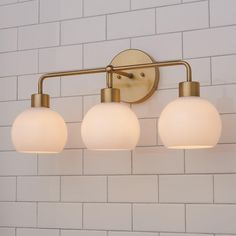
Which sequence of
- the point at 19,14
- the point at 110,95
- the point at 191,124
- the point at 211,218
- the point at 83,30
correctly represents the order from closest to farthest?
the point at 191,124 < the point at 110,95 < the point at 211,218 < the point at 83,30 < the point at 19,14

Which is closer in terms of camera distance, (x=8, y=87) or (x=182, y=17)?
(x=182, y=17)

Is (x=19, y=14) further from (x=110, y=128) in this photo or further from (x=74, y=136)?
(x=110, y=128)

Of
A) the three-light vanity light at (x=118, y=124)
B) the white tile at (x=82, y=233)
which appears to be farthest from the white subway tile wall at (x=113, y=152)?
the three-light vanity light at (x=118, y=124)

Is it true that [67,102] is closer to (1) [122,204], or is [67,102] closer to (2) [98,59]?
(2) [98,59]

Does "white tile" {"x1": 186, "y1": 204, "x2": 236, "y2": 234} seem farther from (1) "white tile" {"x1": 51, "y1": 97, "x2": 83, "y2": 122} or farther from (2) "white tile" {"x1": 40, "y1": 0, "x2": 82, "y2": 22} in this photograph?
(2) "white tile" {"x1": 40, "y1": 0, "x2": 82, "y2": 22}

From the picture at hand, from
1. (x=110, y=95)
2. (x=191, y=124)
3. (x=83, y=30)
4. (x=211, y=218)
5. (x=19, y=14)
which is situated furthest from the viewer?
(x=19, y=14)

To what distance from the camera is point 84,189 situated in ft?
4.48

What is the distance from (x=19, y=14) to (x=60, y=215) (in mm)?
665

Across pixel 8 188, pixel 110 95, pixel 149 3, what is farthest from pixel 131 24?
pixel 8 188

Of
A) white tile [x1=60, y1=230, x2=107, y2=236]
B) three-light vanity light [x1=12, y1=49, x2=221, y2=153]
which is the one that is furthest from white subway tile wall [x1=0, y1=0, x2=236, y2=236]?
three-light vanity light [x1=12, y1=49, x2=221, y2=153]

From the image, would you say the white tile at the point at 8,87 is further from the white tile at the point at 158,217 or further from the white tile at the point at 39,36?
the white tile at the point at 158,217

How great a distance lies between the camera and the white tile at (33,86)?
4.72ft

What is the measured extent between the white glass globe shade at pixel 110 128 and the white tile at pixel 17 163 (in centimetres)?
41

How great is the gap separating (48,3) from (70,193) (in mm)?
605
